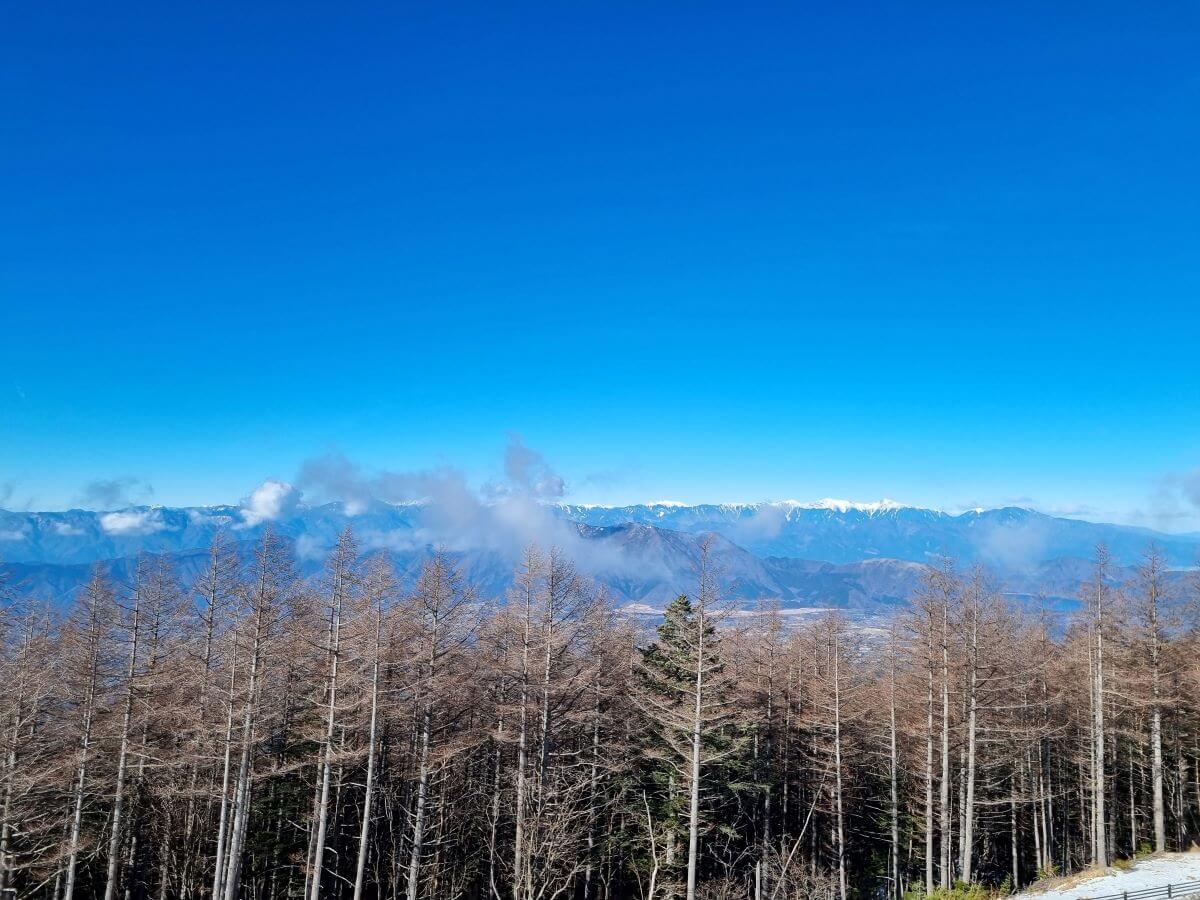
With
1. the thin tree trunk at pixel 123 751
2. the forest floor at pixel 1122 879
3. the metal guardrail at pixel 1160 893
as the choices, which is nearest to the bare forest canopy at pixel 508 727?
the thin tree trunk at pixel 123 751

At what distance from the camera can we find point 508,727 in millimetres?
28969

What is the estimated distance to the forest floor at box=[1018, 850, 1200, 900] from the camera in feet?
75.7

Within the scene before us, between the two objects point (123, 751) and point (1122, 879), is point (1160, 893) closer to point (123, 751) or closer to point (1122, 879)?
point (1122, 879)

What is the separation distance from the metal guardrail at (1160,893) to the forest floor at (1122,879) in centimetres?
53

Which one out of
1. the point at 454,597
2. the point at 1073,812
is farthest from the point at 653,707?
the point at 1073,812

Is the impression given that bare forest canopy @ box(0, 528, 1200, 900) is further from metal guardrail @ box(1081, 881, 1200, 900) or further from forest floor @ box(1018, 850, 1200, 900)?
metal guardrail @ box(1081, 881, 1200, 900)

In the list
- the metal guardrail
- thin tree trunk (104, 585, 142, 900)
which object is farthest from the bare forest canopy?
the metal guardrail

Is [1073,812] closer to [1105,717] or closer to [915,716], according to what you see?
[1105,717]

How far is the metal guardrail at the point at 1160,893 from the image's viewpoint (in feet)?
66.0

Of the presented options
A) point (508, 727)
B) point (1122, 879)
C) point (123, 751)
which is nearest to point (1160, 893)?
point (1122, 879)

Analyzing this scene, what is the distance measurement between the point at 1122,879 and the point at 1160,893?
12.3ft

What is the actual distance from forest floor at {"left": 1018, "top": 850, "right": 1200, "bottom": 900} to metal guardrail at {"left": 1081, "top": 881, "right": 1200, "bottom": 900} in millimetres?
529

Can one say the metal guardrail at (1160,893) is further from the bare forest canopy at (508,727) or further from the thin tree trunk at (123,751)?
the thin tree trunk at (123,751)

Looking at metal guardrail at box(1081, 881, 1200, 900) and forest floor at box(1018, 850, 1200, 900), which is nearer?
metal guardrail at box(1081, 881, 1200, 900)
